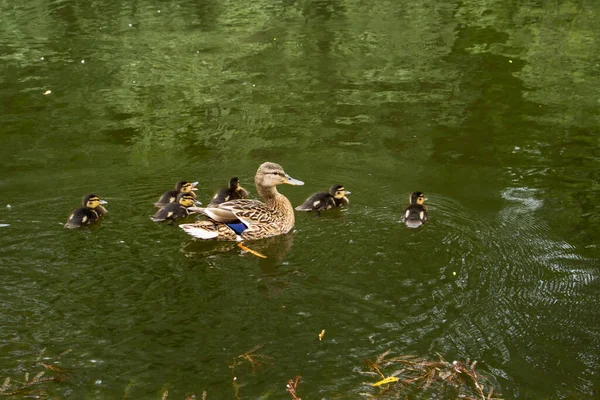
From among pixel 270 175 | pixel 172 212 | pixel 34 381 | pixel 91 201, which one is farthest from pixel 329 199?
pixel 34 381

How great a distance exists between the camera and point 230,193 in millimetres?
7301

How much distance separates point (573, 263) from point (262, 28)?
8.71 meters

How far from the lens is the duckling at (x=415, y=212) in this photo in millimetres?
6492

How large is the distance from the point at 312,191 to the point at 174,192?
4.14ft

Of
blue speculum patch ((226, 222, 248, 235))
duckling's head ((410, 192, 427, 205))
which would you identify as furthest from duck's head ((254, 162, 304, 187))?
duckling's head ((410, 192, 427, 205))

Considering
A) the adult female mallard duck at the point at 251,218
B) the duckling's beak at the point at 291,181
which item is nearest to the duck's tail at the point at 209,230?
the adult female mallard duck at the point at 251,218

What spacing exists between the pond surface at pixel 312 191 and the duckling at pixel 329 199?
10 cm

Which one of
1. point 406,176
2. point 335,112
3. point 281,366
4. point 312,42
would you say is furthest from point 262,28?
point 281,366

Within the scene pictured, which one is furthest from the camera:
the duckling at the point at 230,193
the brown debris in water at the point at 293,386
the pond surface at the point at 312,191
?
the duckling at the point at 230,193

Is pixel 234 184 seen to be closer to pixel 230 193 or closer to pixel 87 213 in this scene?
pixel 230 193

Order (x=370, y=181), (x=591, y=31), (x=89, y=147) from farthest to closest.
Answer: (x=591, y=31) < (x=89, y=147) < (x=370, y=181)

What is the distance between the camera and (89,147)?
28.8 feet

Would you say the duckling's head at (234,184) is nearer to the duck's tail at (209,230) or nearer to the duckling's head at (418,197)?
the duck's tail at (209,230)

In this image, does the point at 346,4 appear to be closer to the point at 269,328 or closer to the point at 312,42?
the point at 312,42
